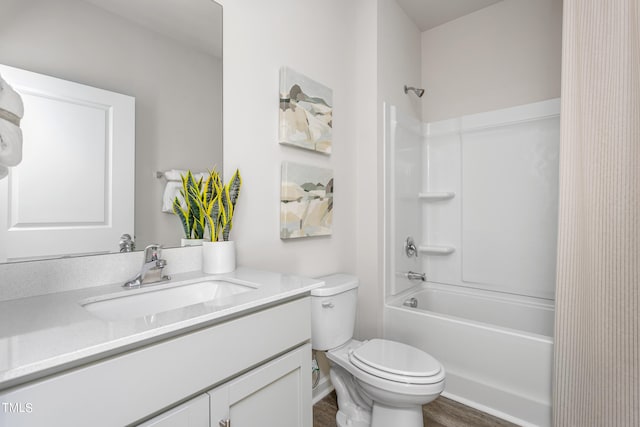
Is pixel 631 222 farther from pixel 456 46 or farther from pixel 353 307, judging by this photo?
pixel 456 46

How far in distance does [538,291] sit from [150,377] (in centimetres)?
240

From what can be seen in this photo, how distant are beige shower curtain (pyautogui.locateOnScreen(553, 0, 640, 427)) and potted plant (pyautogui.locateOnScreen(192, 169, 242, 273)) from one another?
5.09 feet

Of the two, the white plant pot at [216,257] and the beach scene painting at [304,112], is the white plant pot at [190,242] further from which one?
the beach scene painting at [304,112]

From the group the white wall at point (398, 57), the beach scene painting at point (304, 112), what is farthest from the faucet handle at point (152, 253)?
the white wall at point (398, 57)

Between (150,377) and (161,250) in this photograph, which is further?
(161,250)

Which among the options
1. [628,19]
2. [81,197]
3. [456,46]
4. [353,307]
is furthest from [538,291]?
[81,197]

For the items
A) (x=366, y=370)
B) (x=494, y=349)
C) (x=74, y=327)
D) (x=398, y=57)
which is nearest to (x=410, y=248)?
(x=494, y=349)

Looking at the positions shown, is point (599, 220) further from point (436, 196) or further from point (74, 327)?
point (74, 327)

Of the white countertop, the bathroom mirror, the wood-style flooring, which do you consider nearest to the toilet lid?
the wood-style flooring

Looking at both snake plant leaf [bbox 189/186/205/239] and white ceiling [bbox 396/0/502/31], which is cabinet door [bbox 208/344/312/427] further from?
white ceiling [bbox 396/0/502/31]

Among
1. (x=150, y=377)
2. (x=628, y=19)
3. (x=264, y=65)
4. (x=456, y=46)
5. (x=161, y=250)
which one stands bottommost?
(x=150, y=377)

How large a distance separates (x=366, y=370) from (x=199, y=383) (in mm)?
859

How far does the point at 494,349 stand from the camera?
5.62ft

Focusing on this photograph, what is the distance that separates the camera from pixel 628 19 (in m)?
1.35
